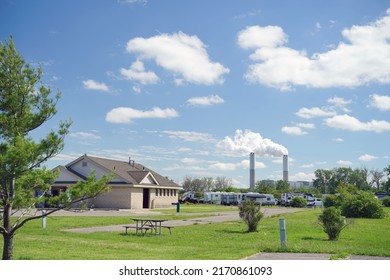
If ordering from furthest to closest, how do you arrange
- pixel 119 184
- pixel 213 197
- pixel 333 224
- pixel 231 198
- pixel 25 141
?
pixel 213 197
pixel 231 198
pixel 119 184
pixel 333 224
pixel 25 141

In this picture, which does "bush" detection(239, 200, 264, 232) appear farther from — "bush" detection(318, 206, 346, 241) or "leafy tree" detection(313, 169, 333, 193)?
"leafy tree" detection(313, 169, 333, 193)

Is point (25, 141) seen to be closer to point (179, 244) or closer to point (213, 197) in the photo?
point (179, 244)

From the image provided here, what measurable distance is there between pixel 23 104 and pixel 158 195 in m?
36.4

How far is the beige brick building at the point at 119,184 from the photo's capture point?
40.0 m

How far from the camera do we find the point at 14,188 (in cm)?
947

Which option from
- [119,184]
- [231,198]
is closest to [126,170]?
[119,184]

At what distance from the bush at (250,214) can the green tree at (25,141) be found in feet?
36.6

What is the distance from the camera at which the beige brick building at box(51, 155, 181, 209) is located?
39969mm

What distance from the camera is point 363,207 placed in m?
33.0

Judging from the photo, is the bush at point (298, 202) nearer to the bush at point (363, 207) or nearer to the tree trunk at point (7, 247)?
the bush at point (363, 207)

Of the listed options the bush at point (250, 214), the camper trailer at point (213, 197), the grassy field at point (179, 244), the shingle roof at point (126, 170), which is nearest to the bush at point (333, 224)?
the grassy field at point (179, 244)

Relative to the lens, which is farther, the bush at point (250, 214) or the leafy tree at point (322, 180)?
the leafy tree at point (322, 180)

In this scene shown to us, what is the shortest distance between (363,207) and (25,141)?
28881 mm

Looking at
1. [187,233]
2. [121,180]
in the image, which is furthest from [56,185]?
[187,233]
